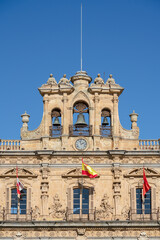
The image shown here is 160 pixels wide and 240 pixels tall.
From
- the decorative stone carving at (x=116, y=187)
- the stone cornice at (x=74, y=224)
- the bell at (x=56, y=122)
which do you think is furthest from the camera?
the bell at (x=56, y=122)

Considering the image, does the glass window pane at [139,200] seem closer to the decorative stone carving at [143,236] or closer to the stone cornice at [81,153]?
the decorative stone carving at [143,236]

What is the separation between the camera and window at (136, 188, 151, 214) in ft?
178

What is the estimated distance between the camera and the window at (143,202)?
54.2 m

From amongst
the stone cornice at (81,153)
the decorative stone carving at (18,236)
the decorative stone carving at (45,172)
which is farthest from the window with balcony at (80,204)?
the decorative stone carving at (18,236)

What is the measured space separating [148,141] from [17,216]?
10.7m

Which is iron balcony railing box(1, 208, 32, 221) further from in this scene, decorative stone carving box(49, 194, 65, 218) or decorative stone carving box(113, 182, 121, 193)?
decorative stone carving box(113, 182, 121, 193)

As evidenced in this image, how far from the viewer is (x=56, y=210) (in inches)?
2117

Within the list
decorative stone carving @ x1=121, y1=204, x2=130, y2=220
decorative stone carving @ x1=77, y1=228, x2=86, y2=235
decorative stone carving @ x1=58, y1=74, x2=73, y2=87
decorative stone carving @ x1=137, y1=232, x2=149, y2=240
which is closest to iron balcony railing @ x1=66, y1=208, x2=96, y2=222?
decorative stone carving @ x1=77, y1=228, x2=86, y2=235

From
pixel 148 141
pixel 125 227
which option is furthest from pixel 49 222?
pixel 148 141

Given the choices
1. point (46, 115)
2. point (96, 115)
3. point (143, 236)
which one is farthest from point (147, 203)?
point (46, 115)

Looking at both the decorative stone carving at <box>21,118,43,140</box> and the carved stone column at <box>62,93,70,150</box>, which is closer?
the carved stone column at <box>62,93,70,150</box>

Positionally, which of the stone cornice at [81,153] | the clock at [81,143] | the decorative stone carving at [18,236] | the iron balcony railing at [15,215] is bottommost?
the decorative stone carving at [18,236]

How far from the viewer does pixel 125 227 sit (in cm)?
5297

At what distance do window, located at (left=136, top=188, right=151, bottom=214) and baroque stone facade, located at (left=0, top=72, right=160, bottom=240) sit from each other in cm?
7
